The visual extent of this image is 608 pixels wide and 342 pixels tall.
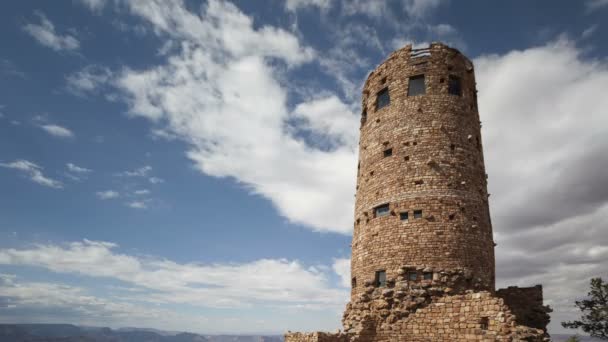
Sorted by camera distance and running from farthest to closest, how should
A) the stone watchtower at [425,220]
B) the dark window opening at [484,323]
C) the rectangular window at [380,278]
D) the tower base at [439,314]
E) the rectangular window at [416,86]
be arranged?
1. the rectangular window at [416,86]
2. the rectangular window at [380,278]
3. the stone watchtower at [425,220]
4. the dark window opening at [484,323]
5. the tower base at [439,314]

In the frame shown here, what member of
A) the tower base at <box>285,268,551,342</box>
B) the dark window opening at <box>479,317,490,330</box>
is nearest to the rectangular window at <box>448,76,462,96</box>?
the tower base at <box>285,268,551,342</box>

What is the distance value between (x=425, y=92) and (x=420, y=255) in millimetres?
8914


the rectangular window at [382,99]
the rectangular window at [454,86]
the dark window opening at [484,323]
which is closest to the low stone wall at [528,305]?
the dark window opening at [484,323]

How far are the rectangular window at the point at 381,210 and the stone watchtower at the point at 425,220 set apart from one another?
0.17ft

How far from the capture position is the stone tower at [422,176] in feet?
59.1

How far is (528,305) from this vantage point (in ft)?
60.8

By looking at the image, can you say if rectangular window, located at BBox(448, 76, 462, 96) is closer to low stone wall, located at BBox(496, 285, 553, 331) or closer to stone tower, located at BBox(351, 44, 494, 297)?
stone tower, located at BBox(351, 44, 494, 297)

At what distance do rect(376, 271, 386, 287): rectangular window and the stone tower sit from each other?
0.16 feet

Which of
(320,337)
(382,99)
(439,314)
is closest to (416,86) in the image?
(382,99)

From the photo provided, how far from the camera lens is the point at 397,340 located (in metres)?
16.6

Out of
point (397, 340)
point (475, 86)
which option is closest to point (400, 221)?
point (397, 340)

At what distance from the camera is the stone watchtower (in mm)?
16359

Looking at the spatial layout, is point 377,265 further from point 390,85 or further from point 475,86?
point 475,86

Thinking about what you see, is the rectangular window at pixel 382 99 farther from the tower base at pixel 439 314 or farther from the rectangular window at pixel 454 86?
the tower base at pixel 439 314
